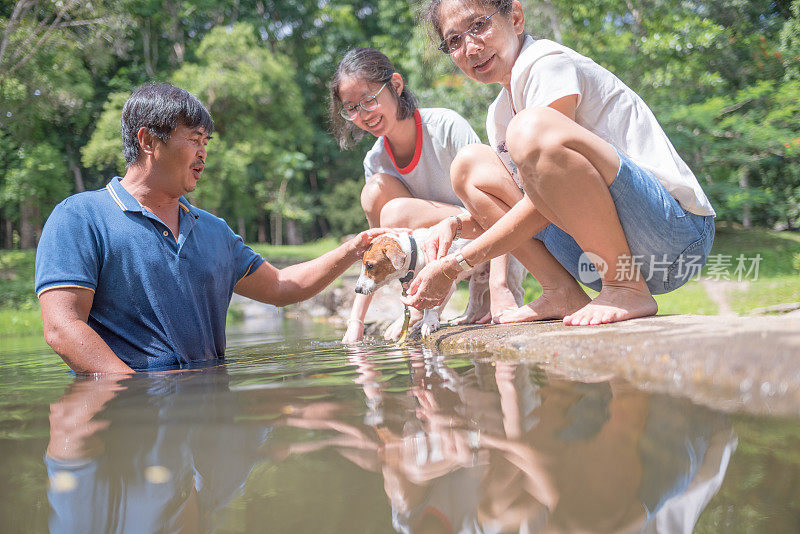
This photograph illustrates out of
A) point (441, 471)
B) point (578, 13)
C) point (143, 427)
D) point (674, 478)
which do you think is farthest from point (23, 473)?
point (578, 13)

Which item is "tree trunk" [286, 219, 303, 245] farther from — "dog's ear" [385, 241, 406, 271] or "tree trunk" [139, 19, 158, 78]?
"dog's ear" [385, 241, 406, 271]

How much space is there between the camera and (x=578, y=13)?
13.1 m

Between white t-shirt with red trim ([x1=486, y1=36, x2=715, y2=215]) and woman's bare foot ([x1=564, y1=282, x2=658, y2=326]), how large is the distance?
16.4 inches

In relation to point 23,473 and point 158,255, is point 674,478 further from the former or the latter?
point 158,255

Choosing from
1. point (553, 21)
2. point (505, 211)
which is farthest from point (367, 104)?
point (553, 21)

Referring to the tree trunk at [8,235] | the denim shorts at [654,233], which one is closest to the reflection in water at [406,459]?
the denim shorts at [654,233]

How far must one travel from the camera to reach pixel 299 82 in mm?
26500

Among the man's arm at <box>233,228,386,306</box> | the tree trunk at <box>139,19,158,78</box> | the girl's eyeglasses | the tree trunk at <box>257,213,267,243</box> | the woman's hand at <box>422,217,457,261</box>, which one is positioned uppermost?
the tree trunk at <box>139,19,158,78</box>

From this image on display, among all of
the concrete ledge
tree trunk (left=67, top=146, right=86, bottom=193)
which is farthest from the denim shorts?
tree trunk (left=67, top=146, right=86, bottom=193)

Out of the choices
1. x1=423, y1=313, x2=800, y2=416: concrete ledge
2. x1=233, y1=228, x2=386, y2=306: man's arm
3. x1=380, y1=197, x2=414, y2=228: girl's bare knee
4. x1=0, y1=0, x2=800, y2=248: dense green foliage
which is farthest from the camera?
x1=0, y1=0, x2=800, y2=248: dense green foliage

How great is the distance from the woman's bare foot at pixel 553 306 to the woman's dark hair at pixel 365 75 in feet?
4.85

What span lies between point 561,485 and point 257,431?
2.21 ft

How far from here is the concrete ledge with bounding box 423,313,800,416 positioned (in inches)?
47.1

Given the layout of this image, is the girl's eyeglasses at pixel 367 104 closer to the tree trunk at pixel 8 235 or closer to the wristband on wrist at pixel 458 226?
the wristband on wrist at pixel 458 226
